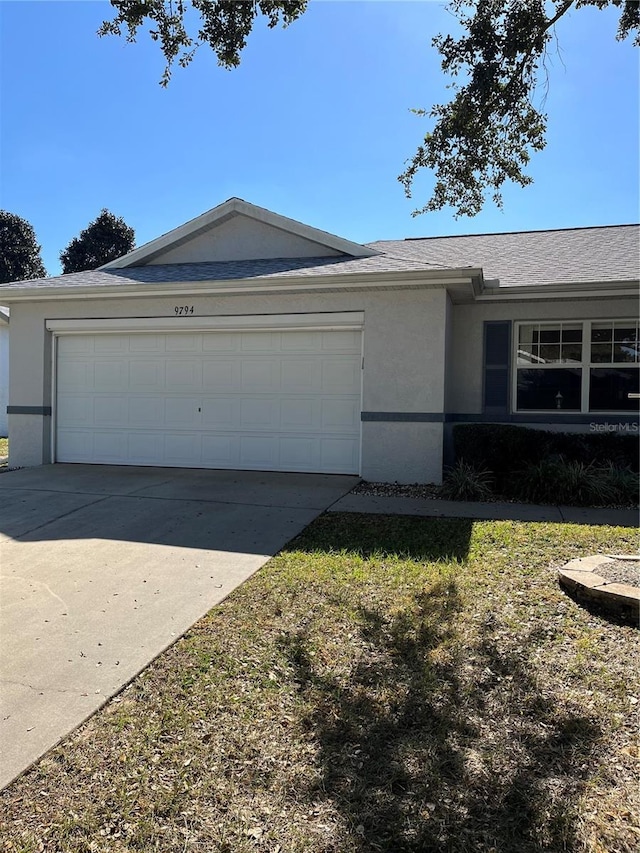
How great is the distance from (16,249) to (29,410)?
26340 mm

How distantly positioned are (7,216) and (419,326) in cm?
3224

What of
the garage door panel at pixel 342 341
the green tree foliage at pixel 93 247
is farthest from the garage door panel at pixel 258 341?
the green tree foliage at pixel 93 247

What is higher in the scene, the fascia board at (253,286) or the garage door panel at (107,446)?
the fascia board at (253,286)

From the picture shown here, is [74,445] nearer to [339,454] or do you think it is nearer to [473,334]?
[339,454]

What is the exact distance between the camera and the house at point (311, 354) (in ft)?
31.7

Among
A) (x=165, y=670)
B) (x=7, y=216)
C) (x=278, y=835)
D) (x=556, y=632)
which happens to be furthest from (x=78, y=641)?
(x=7, y=216)

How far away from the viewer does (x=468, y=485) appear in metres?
8.67

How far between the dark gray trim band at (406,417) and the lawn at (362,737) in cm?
476

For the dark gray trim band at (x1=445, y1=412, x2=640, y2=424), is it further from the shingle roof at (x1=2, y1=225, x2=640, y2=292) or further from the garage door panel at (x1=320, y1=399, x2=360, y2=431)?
the shingle roof at (x1=2, y1=225, x2=640, y2=292)

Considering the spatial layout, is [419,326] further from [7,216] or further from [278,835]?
[7,216]

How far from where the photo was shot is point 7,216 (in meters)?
33.2

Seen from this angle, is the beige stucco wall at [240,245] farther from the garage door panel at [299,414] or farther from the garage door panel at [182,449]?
the garage door panel at [182,449]

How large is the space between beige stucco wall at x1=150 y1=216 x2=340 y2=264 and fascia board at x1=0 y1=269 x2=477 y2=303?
217 cm

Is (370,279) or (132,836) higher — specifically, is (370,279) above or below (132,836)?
above
